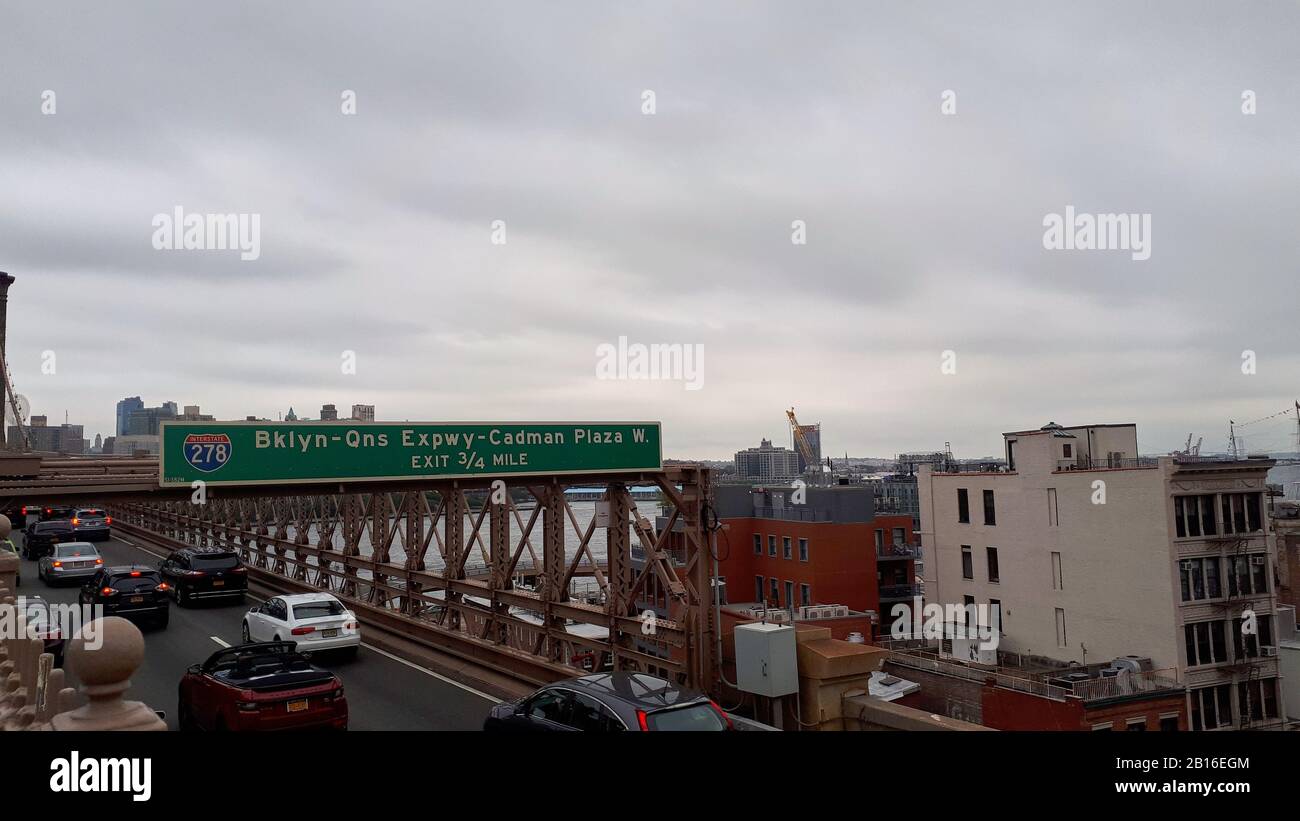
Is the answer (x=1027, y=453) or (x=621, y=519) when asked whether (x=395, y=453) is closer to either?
(x=621, y=519)

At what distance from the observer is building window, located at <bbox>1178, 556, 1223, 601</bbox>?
44000 mm

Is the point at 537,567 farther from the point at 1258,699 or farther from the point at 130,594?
the point at 1258,699

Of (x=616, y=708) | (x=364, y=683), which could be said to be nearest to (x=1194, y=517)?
(x=364, y=683)

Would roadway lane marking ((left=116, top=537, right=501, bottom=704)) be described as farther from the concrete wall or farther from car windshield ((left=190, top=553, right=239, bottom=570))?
the concrete wall

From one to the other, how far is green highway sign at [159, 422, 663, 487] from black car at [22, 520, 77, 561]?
31.1 meters

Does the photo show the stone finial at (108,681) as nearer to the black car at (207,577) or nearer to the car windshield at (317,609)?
the car windshield at (317,609)

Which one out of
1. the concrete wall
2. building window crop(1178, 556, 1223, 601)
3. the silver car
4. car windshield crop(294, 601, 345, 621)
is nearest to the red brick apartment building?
the concrete wall

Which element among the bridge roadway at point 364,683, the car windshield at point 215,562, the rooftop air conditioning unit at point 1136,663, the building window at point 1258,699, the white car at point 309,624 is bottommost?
the building window at point 1258,699

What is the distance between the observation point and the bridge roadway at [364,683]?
13.1m

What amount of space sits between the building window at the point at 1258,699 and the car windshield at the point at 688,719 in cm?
4810

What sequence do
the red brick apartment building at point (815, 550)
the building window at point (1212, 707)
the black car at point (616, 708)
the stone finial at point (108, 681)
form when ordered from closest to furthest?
1. the stone finial at point (108, 681)
2. the black car at point (616, 708)
3. the building window at point (1212, 707)
4. the red brick apartment building at point (815, 550)

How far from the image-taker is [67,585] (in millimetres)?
27312

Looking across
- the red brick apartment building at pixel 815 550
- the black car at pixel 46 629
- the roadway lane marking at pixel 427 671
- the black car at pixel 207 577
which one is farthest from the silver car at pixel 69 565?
the red brick apartment building at pixel 815 550

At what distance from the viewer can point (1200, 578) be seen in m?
44.3
